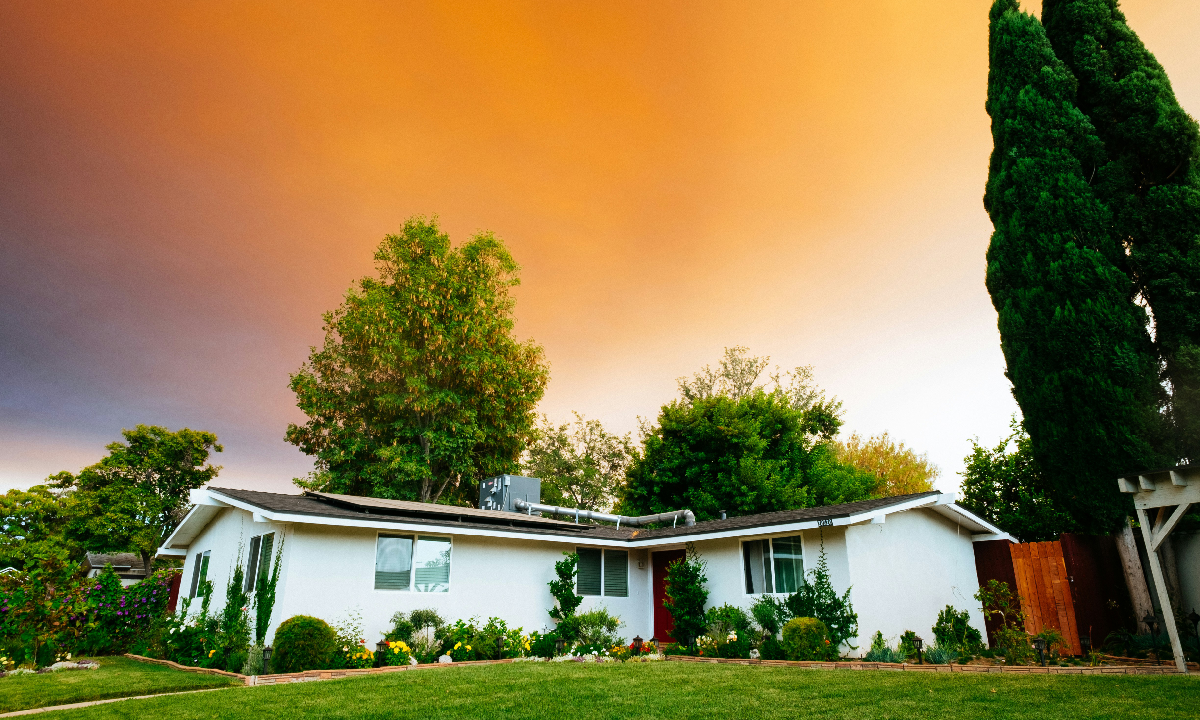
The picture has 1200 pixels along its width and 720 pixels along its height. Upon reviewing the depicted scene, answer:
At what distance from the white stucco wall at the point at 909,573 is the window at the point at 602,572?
624cm

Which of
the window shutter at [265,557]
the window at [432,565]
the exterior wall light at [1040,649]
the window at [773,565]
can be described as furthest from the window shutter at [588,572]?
the exterior wall light at [1040,649]

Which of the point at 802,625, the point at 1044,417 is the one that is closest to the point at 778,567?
the point at 802,625

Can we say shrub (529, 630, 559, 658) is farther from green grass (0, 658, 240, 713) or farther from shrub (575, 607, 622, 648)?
green grass (0, 658, 240, 713)

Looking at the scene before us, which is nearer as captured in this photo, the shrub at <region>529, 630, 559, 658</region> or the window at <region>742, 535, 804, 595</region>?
the shrub at <region>529, 630, 559, 658</region>

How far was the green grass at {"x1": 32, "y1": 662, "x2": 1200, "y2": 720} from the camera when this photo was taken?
624 cm

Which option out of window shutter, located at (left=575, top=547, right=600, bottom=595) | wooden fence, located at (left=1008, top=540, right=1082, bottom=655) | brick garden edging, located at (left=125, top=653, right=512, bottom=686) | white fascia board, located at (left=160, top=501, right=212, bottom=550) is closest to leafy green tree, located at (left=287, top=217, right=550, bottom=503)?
white fascia board, located at (left=160, top=501, right=212, bottom=550)

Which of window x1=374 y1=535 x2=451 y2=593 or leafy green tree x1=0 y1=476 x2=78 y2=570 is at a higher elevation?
leafy green tree x1=0 y1=476 x2=78 y2=570

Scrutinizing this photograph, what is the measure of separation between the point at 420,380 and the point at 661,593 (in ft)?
45.6

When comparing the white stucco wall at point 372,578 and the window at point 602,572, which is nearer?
the white stucco wall at point 372,578

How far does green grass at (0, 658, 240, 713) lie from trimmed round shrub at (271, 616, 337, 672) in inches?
33.4

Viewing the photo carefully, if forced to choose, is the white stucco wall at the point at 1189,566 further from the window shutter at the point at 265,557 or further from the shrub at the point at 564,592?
the window shutter at the point at 265,557

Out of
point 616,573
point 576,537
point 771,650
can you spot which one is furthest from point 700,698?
point 616,573

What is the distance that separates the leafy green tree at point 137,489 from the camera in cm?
3425

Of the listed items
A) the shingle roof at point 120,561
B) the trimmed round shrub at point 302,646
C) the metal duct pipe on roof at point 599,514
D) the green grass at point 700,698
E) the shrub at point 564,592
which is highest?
the metal duct pipe on roof at point 599,514
